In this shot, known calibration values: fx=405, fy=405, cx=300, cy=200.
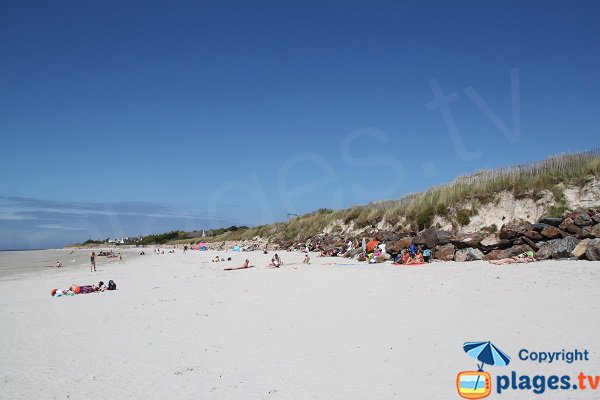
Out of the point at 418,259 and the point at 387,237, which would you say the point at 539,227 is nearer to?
the point at 418,259

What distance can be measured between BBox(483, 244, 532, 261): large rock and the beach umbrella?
8859 millimetres

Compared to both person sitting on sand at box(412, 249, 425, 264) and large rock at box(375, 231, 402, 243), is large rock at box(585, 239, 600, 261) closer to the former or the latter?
person sitting on sand at box(412, 249, 425, 264)

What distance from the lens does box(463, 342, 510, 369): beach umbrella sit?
454 cm

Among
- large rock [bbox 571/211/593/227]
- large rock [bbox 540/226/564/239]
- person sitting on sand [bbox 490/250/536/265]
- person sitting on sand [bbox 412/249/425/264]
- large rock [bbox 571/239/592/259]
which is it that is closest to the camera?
large rock [bbox 571/239/592/259]

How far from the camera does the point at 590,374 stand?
4070 millimetres

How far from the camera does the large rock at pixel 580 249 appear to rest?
1082 centimetres

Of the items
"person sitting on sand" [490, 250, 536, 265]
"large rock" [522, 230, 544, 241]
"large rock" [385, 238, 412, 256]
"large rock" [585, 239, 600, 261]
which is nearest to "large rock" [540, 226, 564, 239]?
"large rock" [522, 230, 544, 241]

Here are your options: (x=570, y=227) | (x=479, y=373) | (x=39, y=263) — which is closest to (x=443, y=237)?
(x=570, y=227)

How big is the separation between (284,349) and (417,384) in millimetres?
1963

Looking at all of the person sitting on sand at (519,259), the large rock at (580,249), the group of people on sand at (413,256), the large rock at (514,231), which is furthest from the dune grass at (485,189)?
the large rock at (580,249)

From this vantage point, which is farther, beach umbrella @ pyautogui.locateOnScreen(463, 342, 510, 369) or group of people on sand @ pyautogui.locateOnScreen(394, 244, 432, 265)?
group of people on sand @ pyautogui.locateOnScreen(394, 244, 432, 265)

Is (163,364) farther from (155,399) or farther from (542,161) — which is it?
(542,161)

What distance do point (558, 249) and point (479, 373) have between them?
9.14 meters

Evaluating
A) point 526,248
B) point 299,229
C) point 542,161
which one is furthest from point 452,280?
point 299,229
